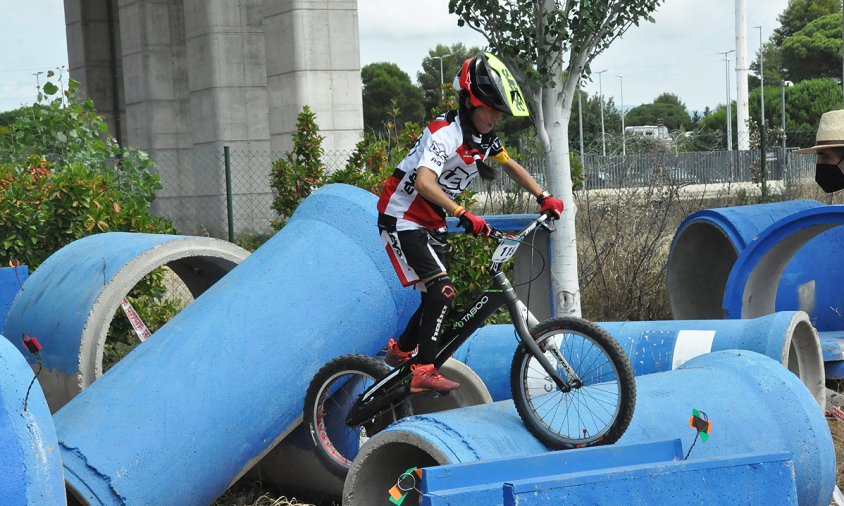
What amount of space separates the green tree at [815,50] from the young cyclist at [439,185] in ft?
240

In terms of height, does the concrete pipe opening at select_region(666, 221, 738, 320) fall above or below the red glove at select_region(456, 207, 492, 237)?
below

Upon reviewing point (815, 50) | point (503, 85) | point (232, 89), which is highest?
point (815, 50)

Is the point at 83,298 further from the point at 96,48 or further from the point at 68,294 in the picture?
the point at 96,48

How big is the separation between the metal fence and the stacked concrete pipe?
5534mm

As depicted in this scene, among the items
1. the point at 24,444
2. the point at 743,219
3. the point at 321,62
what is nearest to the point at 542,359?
the point at 24,444

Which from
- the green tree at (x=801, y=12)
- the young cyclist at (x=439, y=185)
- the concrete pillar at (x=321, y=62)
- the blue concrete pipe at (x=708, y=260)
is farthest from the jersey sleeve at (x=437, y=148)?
the green tree at (x=801, y=12)

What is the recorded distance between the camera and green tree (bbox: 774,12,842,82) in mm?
74500

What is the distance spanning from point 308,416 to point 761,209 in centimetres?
508

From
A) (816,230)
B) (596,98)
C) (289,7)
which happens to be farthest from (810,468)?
(596,98)

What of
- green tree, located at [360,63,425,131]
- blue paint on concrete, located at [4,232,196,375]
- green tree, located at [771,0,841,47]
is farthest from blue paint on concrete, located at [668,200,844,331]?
green tree, located at [771,0,841,47]

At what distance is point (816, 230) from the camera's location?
7836mm

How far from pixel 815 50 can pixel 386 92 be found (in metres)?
31.1

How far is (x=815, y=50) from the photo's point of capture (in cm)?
7650

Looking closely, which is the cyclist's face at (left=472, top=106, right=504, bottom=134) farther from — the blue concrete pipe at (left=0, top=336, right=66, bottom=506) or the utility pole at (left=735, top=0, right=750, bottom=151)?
the utility pole at (left=735, top=0, right=750, bottom=151)
